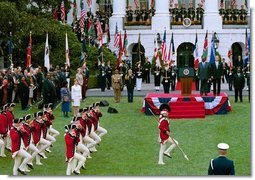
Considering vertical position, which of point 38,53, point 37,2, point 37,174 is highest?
point 37,2

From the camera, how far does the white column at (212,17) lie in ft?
170

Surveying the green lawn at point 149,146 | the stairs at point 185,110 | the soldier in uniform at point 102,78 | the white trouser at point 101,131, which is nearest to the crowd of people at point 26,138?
the green lawn at point 149,146

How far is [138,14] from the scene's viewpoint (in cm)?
5344

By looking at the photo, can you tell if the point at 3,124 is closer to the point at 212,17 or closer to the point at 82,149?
the point at 82,149

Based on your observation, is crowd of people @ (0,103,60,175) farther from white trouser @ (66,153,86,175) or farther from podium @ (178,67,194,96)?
podium @ (178,67,194,96)

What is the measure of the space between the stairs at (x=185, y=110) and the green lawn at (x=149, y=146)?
0.39 m

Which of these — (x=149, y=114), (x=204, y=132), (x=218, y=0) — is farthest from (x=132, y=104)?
(x=218, y=0)

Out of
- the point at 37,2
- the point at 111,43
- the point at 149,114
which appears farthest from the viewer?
the point at 111,43

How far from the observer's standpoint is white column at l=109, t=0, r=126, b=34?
5303 cm

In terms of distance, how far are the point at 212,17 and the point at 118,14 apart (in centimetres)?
668

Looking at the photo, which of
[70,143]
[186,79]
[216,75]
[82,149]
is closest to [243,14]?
[216,75]

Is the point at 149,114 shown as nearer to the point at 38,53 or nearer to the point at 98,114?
the point at 98,114

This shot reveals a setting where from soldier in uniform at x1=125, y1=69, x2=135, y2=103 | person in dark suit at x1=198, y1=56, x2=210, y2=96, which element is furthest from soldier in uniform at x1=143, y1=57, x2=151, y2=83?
person in dark suit at x1=198, y1=56, x2=210, y2=96

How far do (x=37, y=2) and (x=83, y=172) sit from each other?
23894mm
